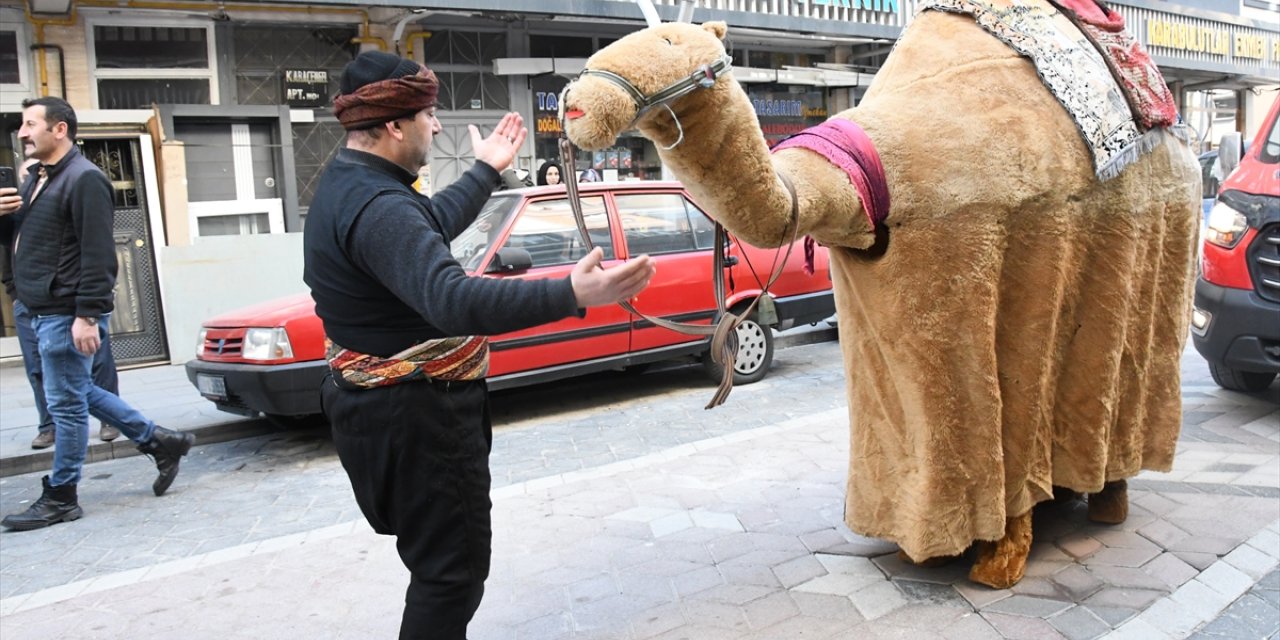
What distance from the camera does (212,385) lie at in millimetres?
6426

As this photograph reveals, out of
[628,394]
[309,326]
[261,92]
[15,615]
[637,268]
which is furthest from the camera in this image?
[261,92]

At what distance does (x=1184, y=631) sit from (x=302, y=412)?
4984 millimetres

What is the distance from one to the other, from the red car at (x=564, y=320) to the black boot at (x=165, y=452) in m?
0.61

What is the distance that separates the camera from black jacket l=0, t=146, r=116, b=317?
5043 mm

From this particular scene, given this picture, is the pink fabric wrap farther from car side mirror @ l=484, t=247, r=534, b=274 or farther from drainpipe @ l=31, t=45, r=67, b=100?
drainpipe @ l=31, t=45, r=67, b=100

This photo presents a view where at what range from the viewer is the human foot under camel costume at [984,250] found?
3033 millimetres

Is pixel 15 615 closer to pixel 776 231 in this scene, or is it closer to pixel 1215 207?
pixel 776 231

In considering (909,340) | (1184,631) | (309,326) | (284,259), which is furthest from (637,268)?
(284,259)

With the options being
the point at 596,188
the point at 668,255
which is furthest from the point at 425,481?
the point at 668,255

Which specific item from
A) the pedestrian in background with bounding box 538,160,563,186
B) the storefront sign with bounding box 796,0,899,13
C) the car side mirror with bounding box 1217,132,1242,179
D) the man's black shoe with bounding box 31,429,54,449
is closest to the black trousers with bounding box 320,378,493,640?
the man's black shoe with bounding box 31,429,54,449

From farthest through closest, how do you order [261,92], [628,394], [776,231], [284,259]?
1. [261,92]
2. [284,259]
3. [628,394]
4. [776,231]

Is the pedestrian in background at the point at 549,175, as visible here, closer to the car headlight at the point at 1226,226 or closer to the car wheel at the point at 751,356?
the car wheel at the point at 751,356

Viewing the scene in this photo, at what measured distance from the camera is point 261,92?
11.2m

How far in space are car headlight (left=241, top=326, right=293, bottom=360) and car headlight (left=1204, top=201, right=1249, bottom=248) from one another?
5834 millimetres
